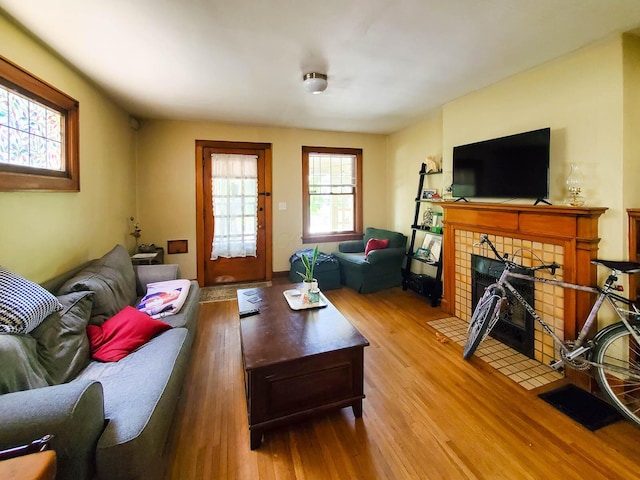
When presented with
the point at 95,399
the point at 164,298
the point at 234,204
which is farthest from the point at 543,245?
the point at 234,204

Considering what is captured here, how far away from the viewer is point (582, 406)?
1.93 m

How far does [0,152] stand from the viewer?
6.01 ft

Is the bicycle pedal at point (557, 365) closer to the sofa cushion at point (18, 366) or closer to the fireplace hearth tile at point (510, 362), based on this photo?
the fireplace hearth tile at point (510, 362)

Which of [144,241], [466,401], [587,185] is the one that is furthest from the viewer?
[144,241]

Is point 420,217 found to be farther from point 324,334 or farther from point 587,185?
point 324,334

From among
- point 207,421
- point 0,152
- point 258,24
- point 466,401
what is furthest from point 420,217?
point 0,152

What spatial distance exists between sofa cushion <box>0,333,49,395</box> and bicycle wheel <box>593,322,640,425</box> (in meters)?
3.09

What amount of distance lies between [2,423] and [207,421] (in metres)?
1.07

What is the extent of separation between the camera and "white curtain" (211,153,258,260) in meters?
4.44

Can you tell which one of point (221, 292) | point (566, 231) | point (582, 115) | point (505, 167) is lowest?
point (221, 292)

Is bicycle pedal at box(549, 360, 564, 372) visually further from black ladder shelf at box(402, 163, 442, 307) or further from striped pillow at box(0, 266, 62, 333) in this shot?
striped pillow at box(0, 266, 62, 333)

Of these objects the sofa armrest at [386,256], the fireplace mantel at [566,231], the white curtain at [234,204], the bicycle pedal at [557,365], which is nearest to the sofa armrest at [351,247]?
the sofa armrest at [386,256]

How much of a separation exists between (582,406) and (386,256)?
2586mm

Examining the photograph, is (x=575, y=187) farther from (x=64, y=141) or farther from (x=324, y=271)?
(x=64, y=141)
